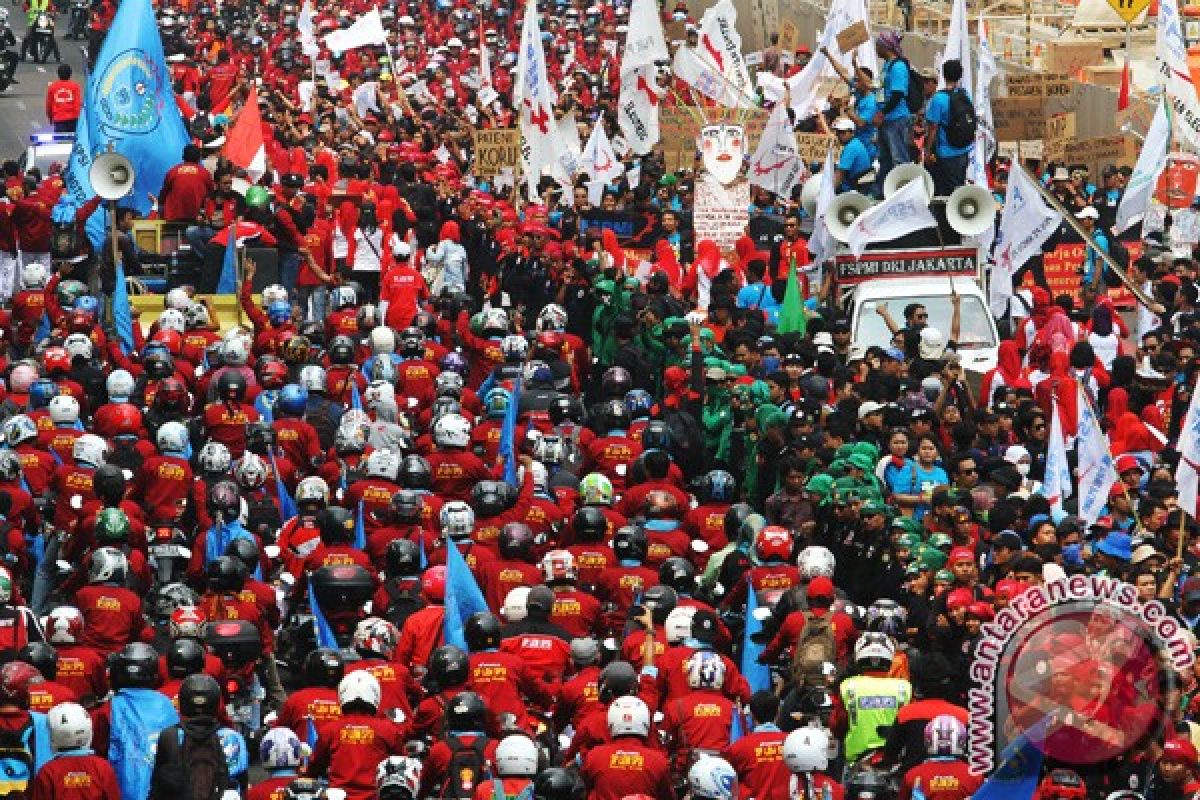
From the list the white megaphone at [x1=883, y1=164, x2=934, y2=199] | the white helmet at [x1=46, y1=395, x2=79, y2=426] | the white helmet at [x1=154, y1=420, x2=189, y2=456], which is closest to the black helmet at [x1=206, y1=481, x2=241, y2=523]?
the white helmet at [x1=154, y1=420, x2=189, y2=456]

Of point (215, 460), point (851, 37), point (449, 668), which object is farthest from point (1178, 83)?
point (449, 668)

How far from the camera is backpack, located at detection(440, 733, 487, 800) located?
16.6 meters

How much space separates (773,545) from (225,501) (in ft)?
12.7

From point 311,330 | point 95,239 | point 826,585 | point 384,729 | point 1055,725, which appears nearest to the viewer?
point 1055,725

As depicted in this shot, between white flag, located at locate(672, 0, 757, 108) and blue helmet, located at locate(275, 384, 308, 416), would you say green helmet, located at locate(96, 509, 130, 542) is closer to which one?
blue helmet, located at locate(275, 384, 308, 416)

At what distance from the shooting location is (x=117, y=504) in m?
22.4

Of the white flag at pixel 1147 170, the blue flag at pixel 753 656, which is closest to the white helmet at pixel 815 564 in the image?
the blue flag at pixel 753 656

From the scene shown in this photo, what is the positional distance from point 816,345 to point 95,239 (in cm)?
832

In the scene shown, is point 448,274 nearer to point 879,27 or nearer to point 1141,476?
point 1141,476

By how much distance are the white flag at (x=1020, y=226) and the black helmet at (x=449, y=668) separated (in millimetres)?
11211

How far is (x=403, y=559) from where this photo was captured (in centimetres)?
2052

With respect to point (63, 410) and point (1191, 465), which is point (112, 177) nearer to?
point (63, 410)

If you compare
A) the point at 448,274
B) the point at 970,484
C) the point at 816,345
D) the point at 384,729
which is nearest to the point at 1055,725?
the point at 384,729

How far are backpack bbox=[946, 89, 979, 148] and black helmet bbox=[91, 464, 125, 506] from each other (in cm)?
972
